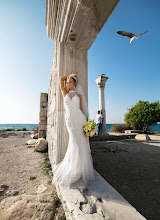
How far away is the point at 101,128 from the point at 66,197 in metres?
7.48

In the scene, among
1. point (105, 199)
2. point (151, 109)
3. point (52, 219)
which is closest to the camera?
point (52, 219)

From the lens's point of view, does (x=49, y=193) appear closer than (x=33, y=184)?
Yes

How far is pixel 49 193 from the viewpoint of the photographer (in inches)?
74.1

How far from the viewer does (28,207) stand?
1505 mm

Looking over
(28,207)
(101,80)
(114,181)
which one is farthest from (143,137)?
(28,207)

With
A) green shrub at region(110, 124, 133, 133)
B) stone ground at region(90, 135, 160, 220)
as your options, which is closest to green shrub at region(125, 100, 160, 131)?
green shrub at region(110, 124, 133, 133)

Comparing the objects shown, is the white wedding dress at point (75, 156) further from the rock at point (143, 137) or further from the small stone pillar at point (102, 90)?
the rock at point (143, 137)

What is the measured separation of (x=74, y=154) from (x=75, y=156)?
0.04m

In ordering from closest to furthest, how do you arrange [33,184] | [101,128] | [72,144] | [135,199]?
[135,199] < [72,144] < [33,184] < [101,128]

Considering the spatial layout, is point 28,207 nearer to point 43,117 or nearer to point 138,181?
point 138,181

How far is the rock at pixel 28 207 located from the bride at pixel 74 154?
305 millimetres

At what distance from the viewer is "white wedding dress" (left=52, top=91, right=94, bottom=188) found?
1.85 meters

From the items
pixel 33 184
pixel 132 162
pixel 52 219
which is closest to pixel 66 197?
pixel 52 219

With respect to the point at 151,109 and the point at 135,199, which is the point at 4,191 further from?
the point at 151,109
